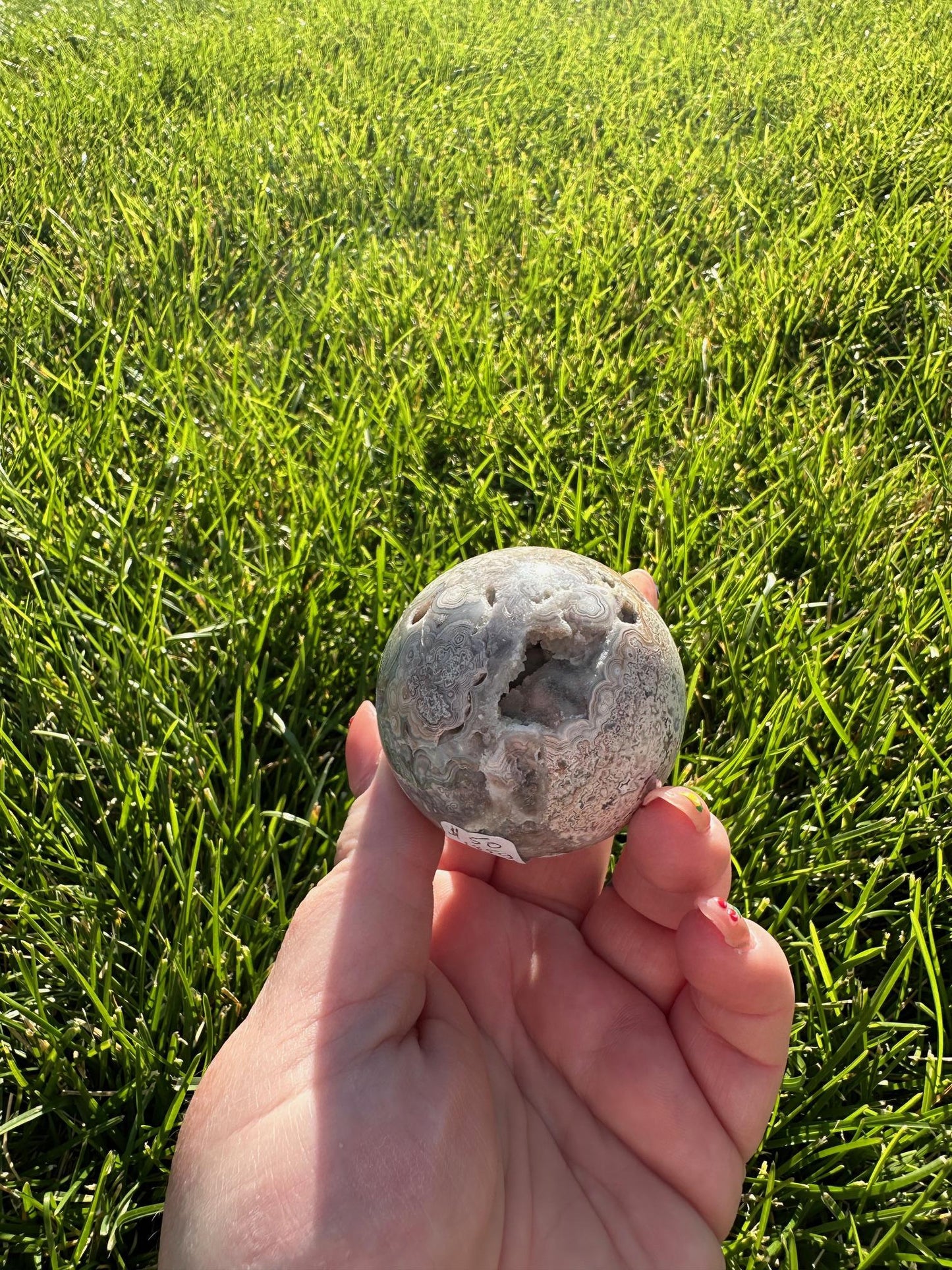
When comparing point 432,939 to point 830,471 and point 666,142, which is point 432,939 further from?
point 666,142

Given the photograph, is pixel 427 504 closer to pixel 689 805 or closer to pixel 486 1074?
pixel 689 805

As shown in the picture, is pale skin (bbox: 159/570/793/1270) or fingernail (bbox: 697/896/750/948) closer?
pale skin (bbox: 159/570/793/1270)

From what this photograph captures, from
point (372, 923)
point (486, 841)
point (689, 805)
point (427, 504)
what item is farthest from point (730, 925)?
point (427, 504)

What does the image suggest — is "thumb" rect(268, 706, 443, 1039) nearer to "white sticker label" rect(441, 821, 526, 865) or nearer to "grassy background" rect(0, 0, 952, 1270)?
"white sticker label" rect(441, 821, 526, 865)

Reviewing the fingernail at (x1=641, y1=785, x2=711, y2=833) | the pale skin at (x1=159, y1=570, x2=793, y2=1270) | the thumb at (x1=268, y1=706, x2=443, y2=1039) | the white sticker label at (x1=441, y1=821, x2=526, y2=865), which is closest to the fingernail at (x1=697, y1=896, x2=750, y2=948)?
the pale skin at (x1=159, y1=570, x2=793, y2=1270)

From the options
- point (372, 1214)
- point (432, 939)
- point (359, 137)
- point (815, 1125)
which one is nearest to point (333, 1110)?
point (372, 1214)

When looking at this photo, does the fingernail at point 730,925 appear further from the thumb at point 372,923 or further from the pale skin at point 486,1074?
the thumb at point 372,923

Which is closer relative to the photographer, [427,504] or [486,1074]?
[486,1074]
